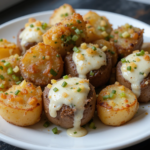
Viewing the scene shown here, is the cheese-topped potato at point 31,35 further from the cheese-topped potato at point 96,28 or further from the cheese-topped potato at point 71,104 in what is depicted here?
the cheese-topped potato at point 71,104

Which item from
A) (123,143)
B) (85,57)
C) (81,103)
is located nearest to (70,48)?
(85,57)

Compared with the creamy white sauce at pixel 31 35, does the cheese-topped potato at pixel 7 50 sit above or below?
below

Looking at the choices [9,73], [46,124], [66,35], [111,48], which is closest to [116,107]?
[46,124]

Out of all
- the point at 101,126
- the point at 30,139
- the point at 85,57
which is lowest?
the point at 101,126

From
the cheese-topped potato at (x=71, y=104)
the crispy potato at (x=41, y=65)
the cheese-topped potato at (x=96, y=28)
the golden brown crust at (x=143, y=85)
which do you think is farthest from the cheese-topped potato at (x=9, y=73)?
the golden brown crust at (x=143, y=85)

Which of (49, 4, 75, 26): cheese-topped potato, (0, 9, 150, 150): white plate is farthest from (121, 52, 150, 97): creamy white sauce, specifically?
(49, 4, 75, 26): cheese-topped potato

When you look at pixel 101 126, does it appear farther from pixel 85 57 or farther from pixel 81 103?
pixel 85 57

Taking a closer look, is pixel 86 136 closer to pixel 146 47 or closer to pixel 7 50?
pixel 7 50

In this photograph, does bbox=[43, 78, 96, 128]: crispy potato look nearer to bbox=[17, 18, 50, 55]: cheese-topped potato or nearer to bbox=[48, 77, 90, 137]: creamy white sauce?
bbox=[48, 77, 90, 137]: creamy white sauce
